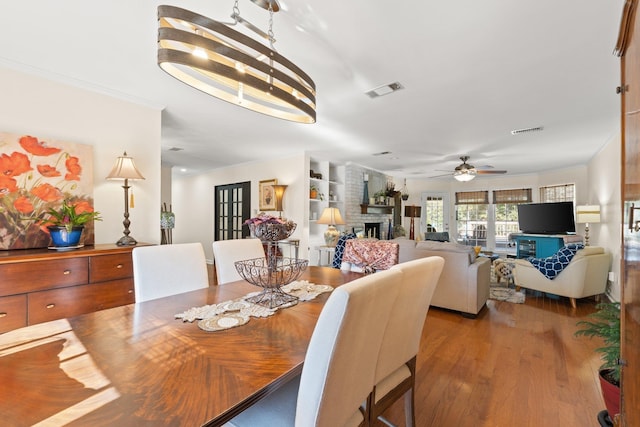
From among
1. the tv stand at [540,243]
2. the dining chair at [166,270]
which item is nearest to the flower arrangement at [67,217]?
the dining chair at [166,270]

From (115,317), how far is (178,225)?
7.27m

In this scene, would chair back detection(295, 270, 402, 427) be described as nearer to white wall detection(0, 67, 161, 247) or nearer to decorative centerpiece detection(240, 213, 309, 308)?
decorative centerpiece detection(240, 213, 309, 308)

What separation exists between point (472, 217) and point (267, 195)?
6229 mm

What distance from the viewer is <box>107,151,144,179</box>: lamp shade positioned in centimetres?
258

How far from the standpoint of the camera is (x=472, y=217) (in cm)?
852

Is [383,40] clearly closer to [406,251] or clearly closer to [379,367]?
[379,367]

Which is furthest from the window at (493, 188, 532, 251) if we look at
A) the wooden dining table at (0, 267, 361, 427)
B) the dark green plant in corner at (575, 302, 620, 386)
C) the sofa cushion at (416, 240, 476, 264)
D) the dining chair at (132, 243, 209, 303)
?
the wooden dining table at (0, 267, 361, 427)

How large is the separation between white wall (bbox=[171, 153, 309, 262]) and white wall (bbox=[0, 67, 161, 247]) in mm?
2680

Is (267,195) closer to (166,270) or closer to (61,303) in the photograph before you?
(61,303)

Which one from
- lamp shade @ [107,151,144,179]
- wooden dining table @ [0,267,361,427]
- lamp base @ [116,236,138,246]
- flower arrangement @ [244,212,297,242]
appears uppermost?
lamp shade @ [107,151,144,179]

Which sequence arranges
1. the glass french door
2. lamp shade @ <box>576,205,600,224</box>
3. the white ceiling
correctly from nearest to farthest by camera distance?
1. the white ceiling
2. lamp shade @ <box>576,205,600,224</box>
3. the glass french door

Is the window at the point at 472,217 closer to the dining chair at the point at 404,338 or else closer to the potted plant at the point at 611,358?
the potted plant at the point at 611,358

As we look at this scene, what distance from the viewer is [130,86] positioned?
268 cm

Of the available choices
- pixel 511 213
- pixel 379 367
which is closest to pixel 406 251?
pixel 379 367
